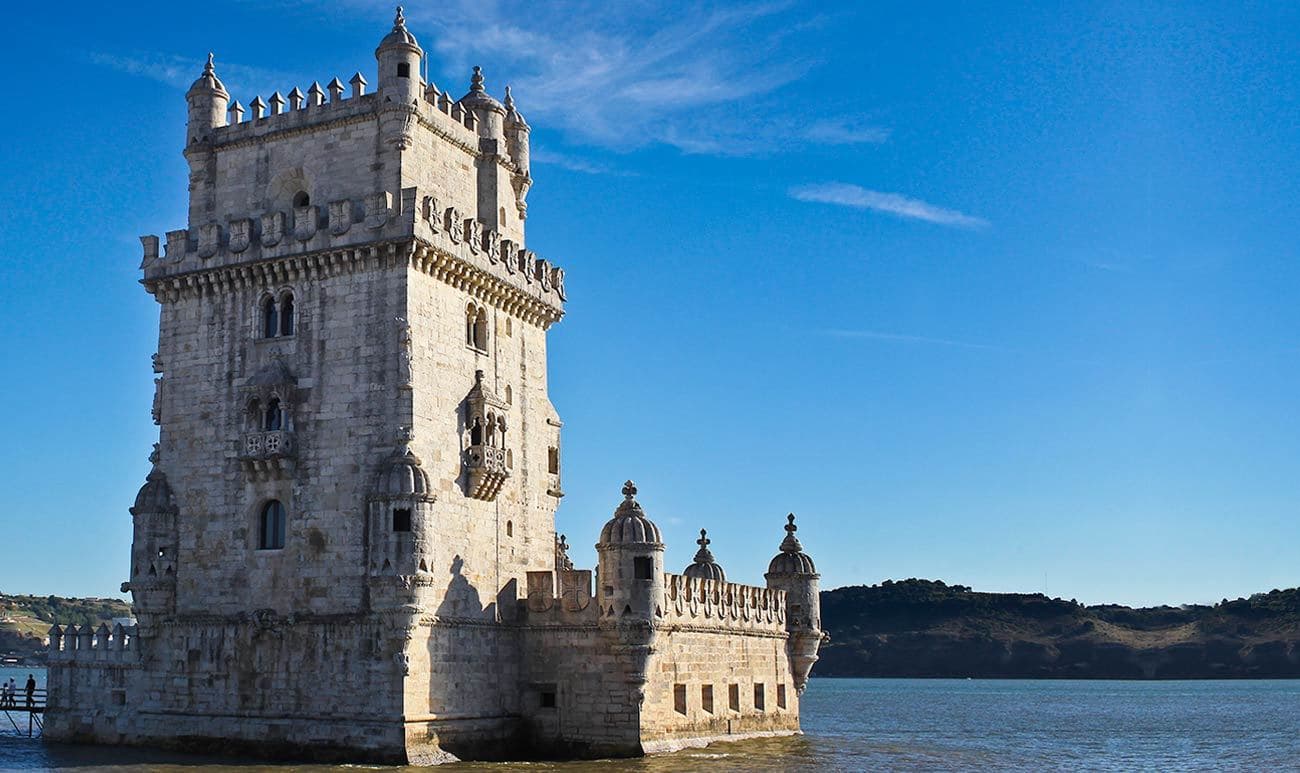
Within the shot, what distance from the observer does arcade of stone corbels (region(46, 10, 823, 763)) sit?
40.0 m

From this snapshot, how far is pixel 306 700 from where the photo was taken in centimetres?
4012

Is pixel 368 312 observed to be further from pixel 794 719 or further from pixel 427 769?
pixel 794 719

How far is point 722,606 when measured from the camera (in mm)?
48000

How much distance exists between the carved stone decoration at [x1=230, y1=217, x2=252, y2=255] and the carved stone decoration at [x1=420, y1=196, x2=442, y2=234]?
5.59 m

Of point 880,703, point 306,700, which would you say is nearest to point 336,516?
point 306,700

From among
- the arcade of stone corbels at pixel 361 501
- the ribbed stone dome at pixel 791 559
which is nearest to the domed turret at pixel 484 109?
the arcade of stone corbels at pixel 361 501

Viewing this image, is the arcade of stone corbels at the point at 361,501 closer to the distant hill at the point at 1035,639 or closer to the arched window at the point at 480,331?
the arched window at the point at 480,331

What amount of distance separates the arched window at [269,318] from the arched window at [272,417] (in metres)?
2.09

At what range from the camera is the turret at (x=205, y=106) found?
4550cm

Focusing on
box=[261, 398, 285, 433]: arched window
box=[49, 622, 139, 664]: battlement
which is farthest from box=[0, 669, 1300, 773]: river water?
box=[261, 398, 285, 433]: arched window

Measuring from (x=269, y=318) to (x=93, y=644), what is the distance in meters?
11.3

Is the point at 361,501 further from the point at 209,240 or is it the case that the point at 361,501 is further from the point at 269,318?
the point at 209,240

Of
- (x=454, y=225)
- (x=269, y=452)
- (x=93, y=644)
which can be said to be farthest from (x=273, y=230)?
(x=93, y=644)

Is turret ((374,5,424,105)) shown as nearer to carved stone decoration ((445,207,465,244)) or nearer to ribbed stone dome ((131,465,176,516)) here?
carved stone decoration ((445,207,465,244))
